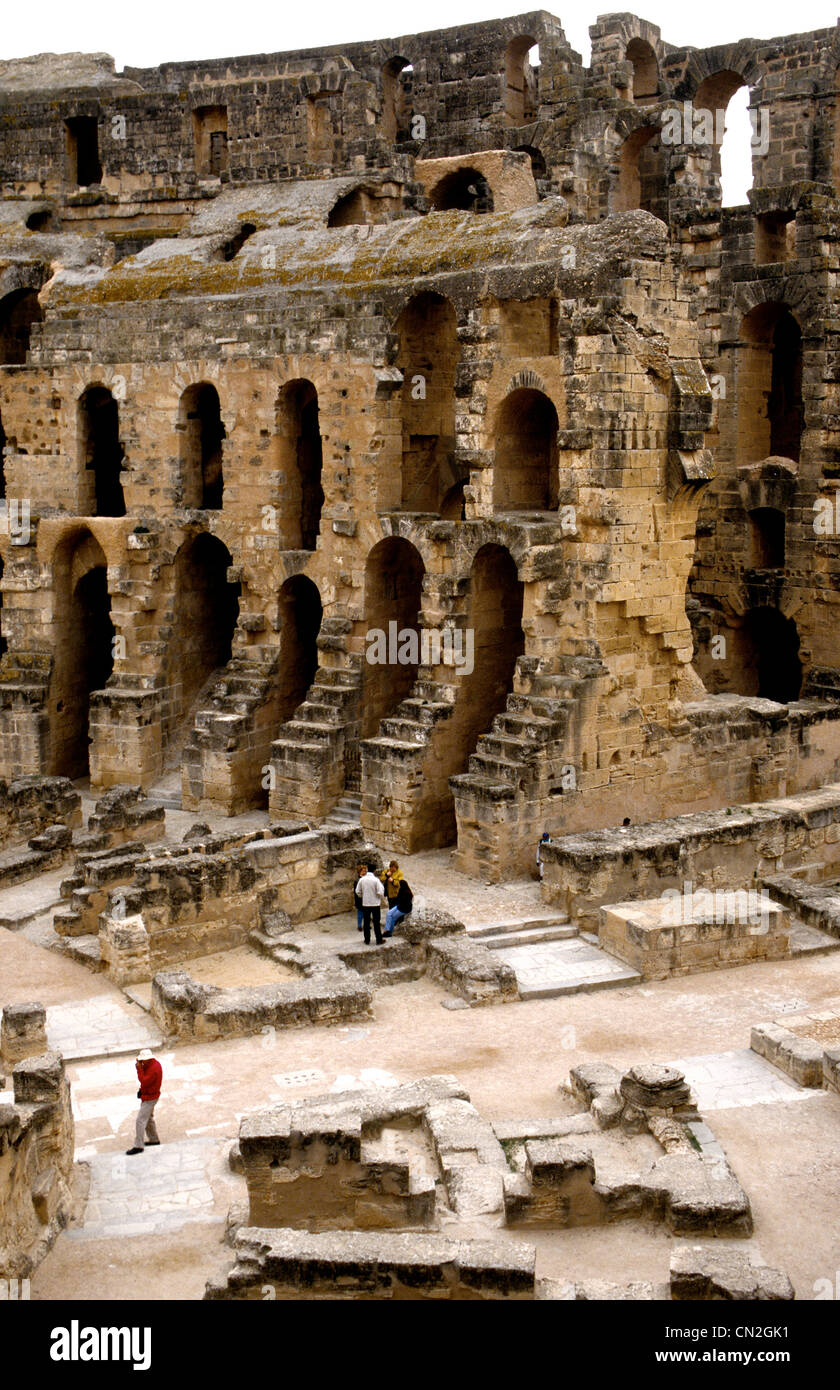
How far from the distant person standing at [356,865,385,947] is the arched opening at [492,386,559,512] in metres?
Result: 6.78

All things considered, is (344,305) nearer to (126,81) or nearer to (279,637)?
(279,637)

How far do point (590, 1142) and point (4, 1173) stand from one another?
15.7 ft

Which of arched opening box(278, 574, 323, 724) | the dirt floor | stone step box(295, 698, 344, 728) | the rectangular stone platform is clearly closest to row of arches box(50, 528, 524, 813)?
arched opening box(278, 574, 323, 724)

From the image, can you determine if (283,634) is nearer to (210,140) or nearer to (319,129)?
(319,129)

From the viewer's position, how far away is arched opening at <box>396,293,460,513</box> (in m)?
24.8

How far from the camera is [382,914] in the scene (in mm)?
19250

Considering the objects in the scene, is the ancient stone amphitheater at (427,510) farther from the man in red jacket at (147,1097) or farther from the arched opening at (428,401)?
the man in red jacket at (147,1097)

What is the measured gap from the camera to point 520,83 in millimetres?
30703

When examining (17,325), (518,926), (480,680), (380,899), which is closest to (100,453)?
(17,325)

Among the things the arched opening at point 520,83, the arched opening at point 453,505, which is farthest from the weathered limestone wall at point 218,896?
the arched opening at point 520,83

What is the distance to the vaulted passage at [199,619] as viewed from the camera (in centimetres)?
2647

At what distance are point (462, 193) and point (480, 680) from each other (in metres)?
11.5

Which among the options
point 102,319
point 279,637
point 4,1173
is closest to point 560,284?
point 279,637

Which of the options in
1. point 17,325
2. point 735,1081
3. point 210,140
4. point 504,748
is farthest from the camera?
point 210,140
